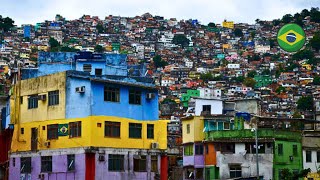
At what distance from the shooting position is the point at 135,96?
39312 millimetres

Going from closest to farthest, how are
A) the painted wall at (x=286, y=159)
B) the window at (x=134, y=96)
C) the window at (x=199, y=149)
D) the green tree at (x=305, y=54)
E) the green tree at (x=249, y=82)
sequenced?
the window at (x=134, y=96) < the painted wall at (x=286, y=159) < the window at (x=199, y=149) < the green tree at (x=249, y=82) < the green tree at (x=305, y=54)

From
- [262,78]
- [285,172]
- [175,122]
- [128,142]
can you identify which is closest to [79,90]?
[128,142]

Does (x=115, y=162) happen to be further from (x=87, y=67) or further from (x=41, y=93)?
(x=87, y=67)

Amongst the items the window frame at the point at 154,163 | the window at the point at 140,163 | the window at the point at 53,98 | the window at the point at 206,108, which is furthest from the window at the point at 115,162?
the window at the point at 206,108

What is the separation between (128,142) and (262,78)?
434 feet

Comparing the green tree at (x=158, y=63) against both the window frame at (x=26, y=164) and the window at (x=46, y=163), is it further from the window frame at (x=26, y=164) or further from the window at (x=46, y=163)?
the window at (x=46, y=163)

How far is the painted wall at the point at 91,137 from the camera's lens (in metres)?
36.6

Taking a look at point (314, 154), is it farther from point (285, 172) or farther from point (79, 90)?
point (79, 90)

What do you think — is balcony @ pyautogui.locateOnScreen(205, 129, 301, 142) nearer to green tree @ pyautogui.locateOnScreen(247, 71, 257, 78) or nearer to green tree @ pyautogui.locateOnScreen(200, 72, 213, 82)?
green tree @ pyautogui.locateOnScreen(200, 72, 213, 82)

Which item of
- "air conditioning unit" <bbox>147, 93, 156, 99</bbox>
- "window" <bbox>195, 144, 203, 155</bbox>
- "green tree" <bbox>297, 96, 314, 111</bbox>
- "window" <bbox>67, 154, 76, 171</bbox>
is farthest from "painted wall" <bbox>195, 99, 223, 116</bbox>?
"green tree" <bbox>297, 96, 314, 111</bbox>

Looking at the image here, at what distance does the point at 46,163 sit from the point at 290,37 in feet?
69.2

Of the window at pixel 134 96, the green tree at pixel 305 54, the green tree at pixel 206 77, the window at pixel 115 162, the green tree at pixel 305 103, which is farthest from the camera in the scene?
the green tree at pixel 305 54

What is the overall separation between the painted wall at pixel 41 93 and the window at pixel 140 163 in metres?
4.72

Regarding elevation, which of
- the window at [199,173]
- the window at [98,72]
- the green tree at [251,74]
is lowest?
the window at [199,173]
